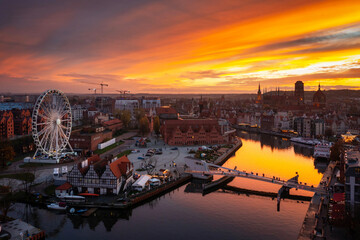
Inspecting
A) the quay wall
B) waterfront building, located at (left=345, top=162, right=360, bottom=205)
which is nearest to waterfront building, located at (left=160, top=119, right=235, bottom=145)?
the quay wall

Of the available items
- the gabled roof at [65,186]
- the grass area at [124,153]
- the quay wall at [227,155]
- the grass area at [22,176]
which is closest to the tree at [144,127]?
the grass area at [124,153]

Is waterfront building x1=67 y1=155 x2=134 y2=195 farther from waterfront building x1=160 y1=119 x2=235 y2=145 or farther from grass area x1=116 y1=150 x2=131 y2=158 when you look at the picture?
waterfront building x1=160 y1=119 x2=235 y2=145

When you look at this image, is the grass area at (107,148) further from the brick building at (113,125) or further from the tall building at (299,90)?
the tall building at (299,90)

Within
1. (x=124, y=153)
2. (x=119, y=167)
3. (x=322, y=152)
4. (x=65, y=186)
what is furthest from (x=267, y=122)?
(x=65, y=186)

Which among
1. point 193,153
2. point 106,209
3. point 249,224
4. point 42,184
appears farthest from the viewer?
point 193,153

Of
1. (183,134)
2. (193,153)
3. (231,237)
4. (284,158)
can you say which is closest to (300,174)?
(284,158)

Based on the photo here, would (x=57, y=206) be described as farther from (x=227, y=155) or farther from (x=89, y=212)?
(x=227, y=155)

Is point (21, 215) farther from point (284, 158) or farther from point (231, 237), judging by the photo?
point (284, 158)

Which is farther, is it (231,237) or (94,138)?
(94,138)
